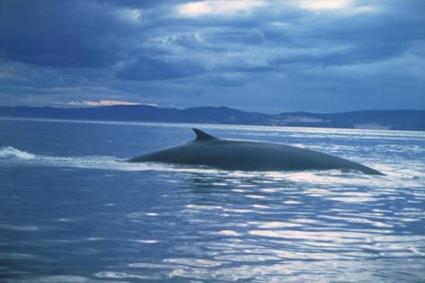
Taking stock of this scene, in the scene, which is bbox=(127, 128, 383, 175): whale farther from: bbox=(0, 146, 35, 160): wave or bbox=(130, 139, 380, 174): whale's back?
bbox=(0, 146, 35, 160): wave

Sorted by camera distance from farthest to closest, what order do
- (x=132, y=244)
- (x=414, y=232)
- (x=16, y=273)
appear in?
(x=414, y=232)
(x=132, y=244)
(x=16, y=273)

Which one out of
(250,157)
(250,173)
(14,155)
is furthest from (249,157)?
(14,155)

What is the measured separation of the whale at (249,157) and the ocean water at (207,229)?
3687 mm

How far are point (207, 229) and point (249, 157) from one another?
16508 mm

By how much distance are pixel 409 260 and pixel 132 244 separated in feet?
15.4

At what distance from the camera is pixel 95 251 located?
10.3m

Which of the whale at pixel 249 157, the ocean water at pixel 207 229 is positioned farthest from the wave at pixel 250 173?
the whale at pixel 249 157

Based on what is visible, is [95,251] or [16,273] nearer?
[16,273]

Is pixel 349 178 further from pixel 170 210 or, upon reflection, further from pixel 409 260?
pixel 409 260

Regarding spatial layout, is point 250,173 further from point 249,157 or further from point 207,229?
point 207,229

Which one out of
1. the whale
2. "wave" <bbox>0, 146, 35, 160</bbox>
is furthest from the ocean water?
"wave" <bbox>0, 146, 35, 160</bbox>

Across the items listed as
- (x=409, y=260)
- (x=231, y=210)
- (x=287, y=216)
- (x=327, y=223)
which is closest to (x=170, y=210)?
(x=231, y=210)

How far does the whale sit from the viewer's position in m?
28.6

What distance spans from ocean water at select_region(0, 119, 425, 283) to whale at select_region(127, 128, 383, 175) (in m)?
3.69
